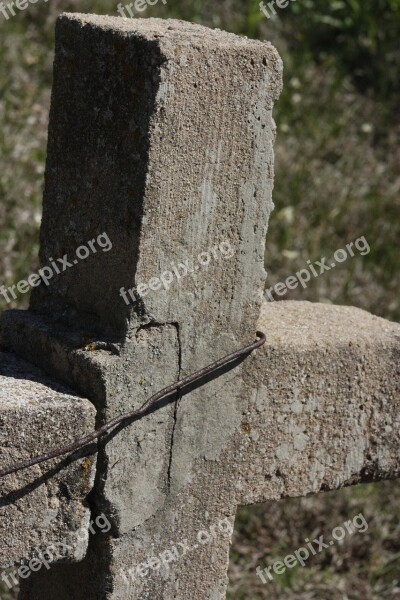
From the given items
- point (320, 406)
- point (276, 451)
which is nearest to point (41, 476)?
point (276, 451)

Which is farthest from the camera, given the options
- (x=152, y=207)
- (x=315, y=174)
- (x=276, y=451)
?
(x=315, y=174)

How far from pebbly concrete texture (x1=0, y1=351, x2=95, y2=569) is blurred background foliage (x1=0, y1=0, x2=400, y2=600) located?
203 cm

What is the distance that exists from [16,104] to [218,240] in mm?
3418

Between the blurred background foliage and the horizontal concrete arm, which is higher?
the blurred background foliage

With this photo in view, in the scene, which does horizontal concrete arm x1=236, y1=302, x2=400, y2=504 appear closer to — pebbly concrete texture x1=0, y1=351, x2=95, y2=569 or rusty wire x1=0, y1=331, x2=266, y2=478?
rusty wire x1=0, y1=331, x2=266, y2=478

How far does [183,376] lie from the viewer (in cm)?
218

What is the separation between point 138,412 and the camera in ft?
6.84

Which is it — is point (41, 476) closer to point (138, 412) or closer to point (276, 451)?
point (138, 412)

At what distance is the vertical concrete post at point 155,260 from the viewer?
1.99 metres

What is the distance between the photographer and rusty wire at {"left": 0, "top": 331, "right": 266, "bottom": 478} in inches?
77.3

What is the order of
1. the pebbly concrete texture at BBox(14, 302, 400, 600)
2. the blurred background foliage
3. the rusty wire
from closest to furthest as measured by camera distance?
the rusty wire
the pebbly concrete texture at BBox(14, 302, 400, 600)
the blurred background foliage

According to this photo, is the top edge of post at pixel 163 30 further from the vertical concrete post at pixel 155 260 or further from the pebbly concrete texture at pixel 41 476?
the pebbly concrete texture at pixel 41 476

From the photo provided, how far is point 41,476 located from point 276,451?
2.10 ft

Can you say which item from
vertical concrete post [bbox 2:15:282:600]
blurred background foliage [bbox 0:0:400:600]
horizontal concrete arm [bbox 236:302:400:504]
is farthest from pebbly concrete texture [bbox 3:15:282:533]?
blurred background foliage [bbox 0:0:400:600]
